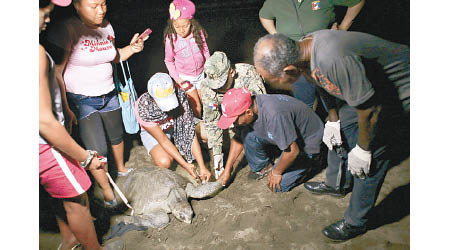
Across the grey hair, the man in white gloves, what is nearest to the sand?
the man in white gloves

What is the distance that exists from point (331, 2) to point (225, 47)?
5.26ft

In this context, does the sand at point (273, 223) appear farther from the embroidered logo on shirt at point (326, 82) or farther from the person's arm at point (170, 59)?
the person's arm at point (170, 59)

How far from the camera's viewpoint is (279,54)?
1.21m

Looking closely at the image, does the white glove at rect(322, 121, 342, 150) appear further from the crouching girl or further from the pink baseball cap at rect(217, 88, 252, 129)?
the crouching girl

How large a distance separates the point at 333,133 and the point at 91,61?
1.81m

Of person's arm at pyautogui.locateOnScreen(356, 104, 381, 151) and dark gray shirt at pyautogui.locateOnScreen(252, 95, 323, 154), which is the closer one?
person's arm at pyautogui.locateOnScreen(356, 104, 381, 151)

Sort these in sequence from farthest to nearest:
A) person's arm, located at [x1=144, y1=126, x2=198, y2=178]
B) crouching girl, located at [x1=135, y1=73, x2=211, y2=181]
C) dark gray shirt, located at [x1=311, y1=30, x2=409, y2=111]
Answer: person's arm, located at [x1=144, y1=126, x2=198, y2=178], crouching girl, located at [x1=135, y1=73, x2=211, y2=181], dark gray shirt, located at [x1=311, y1=30, x2=409, y2=111]

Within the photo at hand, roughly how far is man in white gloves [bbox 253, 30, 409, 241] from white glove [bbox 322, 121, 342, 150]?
1.16 feet

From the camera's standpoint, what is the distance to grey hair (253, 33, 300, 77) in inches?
47.5

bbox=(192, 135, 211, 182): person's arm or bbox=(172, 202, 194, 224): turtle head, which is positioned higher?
bbox=(192, 135, 211, 182): person's arm

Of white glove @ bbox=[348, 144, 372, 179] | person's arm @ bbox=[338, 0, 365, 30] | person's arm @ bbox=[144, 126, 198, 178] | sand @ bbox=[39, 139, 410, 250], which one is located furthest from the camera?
person's arm @ bbox=[144, 126, 198, 178]

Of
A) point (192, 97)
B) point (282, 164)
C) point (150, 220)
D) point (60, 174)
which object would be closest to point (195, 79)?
point (192, 97)
